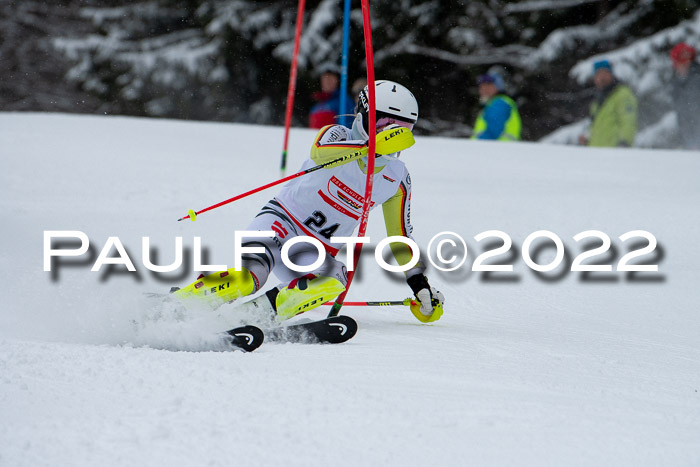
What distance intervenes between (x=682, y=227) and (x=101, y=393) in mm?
5570

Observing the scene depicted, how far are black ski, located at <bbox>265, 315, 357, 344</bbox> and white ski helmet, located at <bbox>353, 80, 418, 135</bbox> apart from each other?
3.14 feet

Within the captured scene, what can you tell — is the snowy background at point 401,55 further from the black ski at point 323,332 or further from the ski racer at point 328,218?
the black ski at point 323,332

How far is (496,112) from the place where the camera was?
8.62m

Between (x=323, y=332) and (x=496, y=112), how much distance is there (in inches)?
230

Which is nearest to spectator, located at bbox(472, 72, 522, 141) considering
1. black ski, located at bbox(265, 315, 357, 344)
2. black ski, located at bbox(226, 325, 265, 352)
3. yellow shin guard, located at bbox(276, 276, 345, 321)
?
yellow shin guard, located at bbox(276, 276, 345, 321)

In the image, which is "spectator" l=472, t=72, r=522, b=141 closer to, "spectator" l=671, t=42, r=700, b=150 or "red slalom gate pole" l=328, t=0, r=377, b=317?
"spectator" l=671, t=42, r=700, b=150

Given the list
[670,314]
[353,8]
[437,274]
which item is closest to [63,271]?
[437,274]

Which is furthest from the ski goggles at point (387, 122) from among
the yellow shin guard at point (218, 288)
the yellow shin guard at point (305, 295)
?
the yellow shin guard at point (218, 288)

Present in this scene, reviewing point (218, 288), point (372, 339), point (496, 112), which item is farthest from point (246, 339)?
point (496, 112)

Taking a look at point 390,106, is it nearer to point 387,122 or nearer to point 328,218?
point 387,122

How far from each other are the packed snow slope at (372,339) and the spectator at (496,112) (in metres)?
0.48

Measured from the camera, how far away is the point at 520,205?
705 centimetres

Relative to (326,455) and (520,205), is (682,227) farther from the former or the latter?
(326,455)

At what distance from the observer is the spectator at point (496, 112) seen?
27.1 ft
